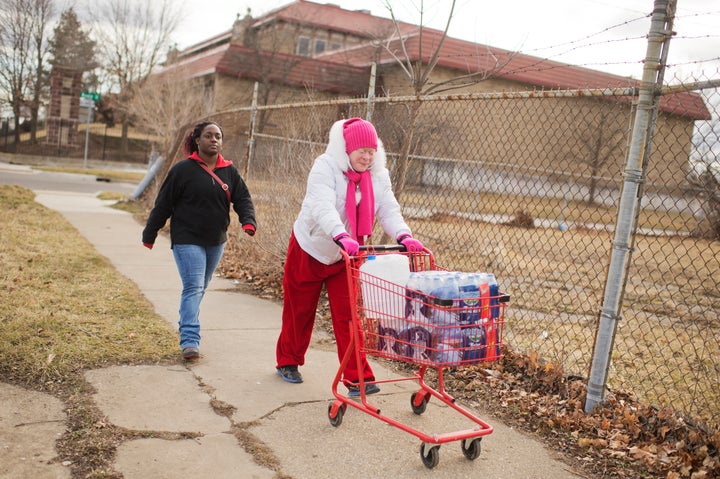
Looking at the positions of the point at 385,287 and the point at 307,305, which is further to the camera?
the point at 307,305

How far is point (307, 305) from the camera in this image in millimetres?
4816

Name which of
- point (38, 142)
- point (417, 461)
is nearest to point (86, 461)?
point (417, 461)

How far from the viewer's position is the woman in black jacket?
5156mm

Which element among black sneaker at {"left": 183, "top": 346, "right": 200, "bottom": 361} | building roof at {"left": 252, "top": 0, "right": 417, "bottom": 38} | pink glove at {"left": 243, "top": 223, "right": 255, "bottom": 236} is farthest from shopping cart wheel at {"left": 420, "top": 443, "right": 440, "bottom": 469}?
building roof at {"left": 252, "top": 0, "right": 417, "bottom": 38}

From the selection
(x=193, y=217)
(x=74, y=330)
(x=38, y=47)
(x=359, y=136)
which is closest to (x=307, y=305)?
(x=193, y=217)

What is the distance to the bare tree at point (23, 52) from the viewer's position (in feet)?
115

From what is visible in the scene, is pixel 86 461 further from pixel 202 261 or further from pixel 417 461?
pixel 202 261

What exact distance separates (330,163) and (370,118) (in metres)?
2.39

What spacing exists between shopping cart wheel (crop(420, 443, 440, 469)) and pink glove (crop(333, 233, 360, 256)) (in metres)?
1.14

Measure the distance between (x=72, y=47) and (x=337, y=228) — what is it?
49.3 meters

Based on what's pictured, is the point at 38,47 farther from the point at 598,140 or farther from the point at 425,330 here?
the point at 425,330

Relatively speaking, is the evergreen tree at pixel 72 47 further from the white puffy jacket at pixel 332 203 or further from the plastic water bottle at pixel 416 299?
the plastic water bottle at pixel 416 299

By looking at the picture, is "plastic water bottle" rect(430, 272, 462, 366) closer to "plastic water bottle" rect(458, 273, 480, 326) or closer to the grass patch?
"plastic water bottle" rect(458, 273, 480, 326)

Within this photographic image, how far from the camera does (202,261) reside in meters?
5.23
